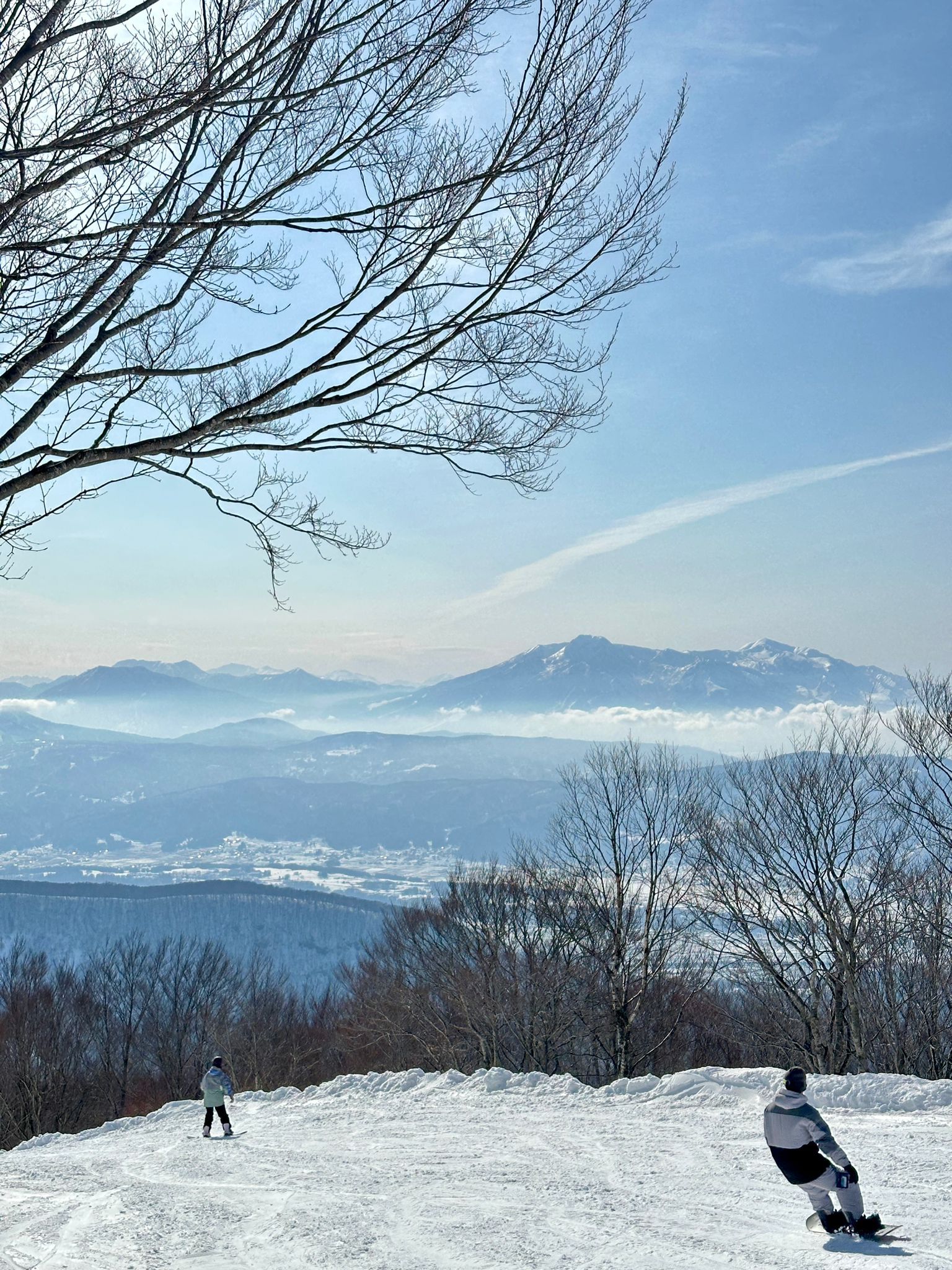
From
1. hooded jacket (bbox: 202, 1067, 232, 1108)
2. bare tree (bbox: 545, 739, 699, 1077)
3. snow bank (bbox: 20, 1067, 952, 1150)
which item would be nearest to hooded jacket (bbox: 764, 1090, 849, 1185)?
snow bank (bbox: 20, 1067, 952, 1150)

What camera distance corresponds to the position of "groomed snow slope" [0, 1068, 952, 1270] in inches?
240

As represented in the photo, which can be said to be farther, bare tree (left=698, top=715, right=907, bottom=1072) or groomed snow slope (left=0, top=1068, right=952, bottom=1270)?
bare tree (left=698, top=715, right=907, bottom=1072)

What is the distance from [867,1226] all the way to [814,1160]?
46 cm

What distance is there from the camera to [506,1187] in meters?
7.88

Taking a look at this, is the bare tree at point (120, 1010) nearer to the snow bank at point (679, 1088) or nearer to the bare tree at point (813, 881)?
the snow bank at point (679, 1088)

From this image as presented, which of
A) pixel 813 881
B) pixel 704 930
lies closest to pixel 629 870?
pixel 704 930

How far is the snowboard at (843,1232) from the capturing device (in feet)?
19.1

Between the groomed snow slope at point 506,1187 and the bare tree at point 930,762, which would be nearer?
the groomed snow slope at point 506,1187

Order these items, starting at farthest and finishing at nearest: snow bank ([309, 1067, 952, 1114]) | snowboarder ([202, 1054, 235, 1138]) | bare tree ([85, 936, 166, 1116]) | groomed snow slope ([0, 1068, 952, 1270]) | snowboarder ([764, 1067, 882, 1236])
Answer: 1. bare tree ([85, 936, 166, 1116])
2. snowboarder ([202, 1054, 235, 1138])
3. snow bank ([309, 1067, 952, 1114])
4. groomed snow slope ([0, 1068, 952, 1270])
5. snowboarder ([764, 1067, 882, 1236])

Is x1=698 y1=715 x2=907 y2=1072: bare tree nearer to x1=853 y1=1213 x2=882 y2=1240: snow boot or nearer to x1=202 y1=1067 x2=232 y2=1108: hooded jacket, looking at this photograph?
x1=202 y1=1067 x2=232 y2=1108: hooded jacket

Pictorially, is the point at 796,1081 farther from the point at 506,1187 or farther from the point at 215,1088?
the point at 215,1088

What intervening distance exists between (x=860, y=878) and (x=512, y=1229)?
16.8 meters

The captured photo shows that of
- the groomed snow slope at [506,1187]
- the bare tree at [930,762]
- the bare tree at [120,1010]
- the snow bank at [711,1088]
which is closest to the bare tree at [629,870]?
the bare tree at [930,762]

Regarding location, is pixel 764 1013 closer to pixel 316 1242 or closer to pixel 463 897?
pixel 463 897
